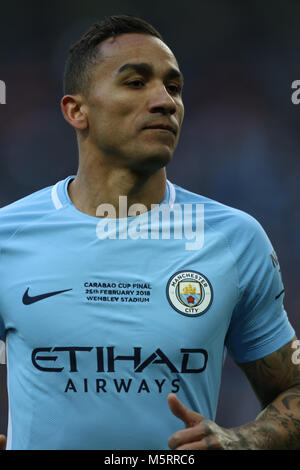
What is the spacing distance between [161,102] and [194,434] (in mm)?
1302

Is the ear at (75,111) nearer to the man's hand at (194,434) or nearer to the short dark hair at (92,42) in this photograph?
the short dark hair at (92,42)

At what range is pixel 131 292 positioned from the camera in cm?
260

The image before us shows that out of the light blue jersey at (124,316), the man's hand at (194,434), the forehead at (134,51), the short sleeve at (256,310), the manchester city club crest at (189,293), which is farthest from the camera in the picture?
the forehead at (134,51)

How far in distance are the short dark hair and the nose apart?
0.37 metres

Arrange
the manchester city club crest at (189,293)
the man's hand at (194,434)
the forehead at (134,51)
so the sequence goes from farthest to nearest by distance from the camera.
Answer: the forehead at (134,51) → the manchester city club crest at (189,293) → the man's hand at (194,434)

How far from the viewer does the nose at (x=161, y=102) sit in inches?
106

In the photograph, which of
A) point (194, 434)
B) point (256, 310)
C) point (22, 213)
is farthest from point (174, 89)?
point (194, 434)

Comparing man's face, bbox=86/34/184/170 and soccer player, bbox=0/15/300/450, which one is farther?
man's face, bbox=86/34/184/170

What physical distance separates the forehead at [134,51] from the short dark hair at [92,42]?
0.14 ft

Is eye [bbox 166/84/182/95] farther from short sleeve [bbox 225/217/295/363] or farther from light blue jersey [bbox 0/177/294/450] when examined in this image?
short sleeve [bbox 225/217/295/363]

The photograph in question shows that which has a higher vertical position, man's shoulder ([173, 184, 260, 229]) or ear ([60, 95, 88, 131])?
ear ([60, 95, 88, 131])

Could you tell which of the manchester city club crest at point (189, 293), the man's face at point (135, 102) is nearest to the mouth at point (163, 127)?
the man's face at point (135, 102)

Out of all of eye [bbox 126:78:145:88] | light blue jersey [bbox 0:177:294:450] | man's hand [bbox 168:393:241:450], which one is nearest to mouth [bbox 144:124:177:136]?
eye [bbox 126:78:145:88]

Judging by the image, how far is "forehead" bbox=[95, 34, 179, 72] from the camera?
111 inches
